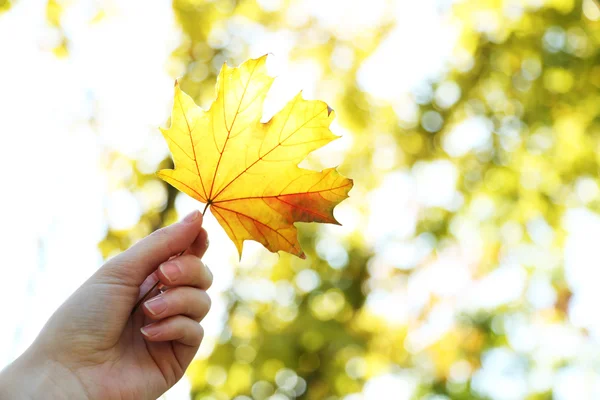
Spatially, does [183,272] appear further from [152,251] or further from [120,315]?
[120,315]

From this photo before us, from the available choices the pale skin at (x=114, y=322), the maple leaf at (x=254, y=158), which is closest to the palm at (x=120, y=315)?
the pale skin at (x=114, y=322)

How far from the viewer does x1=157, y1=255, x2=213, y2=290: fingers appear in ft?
4.05

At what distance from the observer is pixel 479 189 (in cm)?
633

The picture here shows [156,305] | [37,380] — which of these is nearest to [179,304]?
[156,305]

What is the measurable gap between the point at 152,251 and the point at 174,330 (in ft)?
0.64

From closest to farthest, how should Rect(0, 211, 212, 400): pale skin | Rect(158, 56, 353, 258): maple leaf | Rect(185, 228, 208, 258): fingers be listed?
Rect(158, 56, 353, 258): maple leaf
Rect(0, 211, 212, 400): pale skin
Rect(185, 228, 208, 258): fingers

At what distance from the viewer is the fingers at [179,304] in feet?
4.01

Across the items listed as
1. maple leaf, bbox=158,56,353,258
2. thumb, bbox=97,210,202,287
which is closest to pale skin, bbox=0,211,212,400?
thumb, bbox=97,210,202,287

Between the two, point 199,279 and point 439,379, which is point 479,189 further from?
point 199,279

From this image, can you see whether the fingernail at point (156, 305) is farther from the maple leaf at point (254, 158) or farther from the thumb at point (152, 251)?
the maple leaf at point (254, 158)

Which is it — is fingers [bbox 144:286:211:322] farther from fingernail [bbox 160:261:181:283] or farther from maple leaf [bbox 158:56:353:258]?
maple leaf [bbox 158:56:353:258]

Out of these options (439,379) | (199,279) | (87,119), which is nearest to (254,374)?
(439,379)

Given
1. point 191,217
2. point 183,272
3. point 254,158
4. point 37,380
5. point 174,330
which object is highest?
point 254,158

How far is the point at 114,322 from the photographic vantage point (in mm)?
1279
